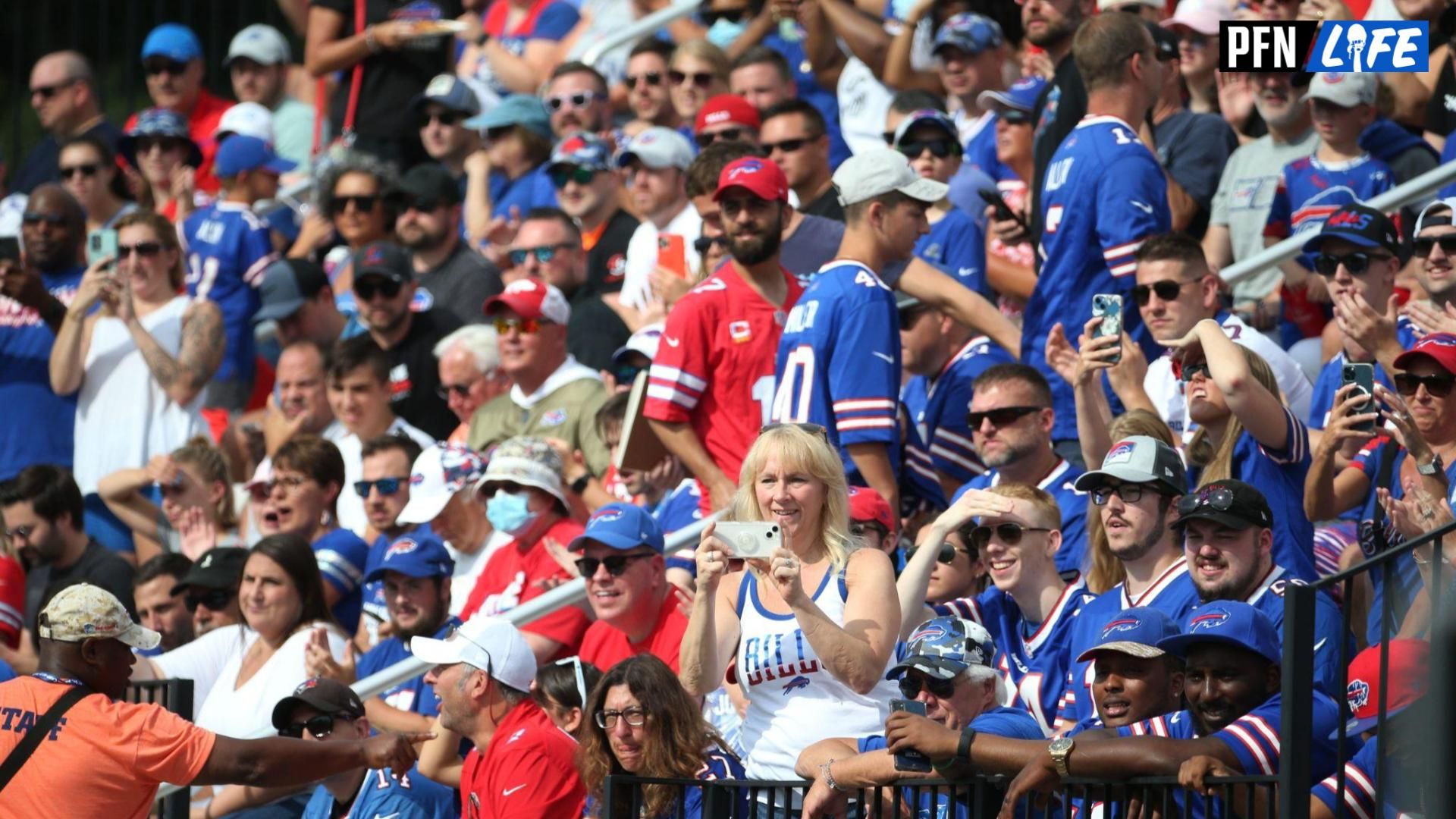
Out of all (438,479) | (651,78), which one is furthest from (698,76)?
(438,479)

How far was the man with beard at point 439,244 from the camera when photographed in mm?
12773

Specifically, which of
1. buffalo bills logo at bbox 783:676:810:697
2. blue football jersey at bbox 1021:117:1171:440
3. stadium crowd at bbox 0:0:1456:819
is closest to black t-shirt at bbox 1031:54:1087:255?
stadium crowd at bbox 0:0:1456:819

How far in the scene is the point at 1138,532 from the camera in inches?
293

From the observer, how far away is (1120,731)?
6.37m

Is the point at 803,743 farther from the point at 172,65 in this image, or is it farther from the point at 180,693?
the point at 172,65

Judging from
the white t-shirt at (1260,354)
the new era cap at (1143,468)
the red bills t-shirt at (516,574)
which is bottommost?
the red bills t-shirt at (516,574)

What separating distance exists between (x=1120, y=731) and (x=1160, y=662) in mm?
235

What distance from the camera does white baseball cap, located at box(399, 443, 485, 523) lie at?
10.0m

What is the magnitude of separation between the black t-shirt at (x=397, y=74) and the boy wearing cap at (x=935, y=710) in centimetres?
922

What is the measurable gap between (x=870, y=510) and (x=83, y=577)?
14.7 feet

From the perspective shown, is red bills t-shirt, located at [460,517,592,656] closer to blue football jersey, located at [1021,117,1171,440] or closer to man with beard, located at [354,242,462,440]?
blue football jersey, located at [1021,117,1171,440]

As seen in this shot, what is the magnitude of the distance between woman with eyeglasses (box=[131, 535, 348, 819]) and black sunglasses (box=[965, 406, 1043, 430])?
2801 mm

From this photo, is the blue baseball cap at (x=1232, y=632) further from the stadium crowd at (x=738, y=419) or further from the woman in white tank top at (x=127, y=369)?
the woman in white tank top at (x=127, y=369)

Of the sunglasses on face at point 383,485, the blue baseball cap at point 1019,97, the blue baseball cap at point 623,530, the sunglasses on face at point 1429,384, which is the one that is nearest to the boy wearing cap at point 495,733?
the blue baseball cap at point 623,530
